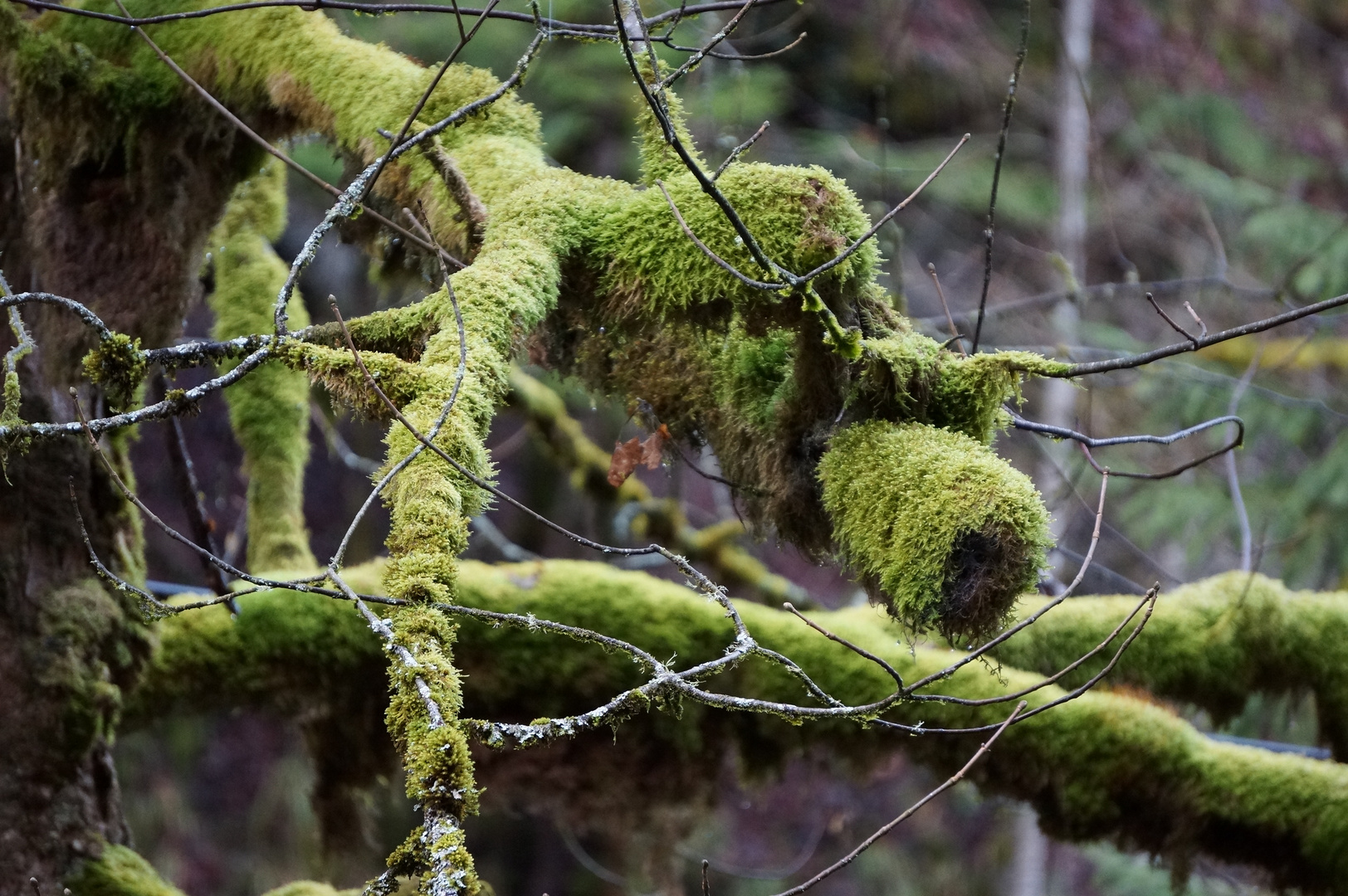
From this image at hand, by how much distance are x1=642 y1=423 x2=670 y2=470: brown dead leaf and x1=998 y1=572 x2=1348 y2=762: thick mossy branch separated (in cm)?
168

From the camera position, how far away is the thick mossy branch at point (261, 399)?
13.3ft

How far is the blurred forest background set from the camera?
816cm

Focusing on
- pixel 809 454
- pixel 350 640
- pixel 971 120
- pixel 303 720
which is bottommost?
pixel 303 720

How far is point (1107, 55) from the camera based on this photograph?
1294 cm

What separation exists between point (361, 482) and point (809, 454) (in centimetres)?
895

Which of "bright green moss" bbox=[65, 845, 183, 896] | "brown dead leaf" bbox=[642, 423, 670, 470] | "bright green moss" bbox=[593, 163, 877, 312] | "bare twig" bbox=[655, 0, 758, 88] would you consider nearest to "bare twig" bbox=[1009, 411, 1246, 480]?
"bright green moss" bbox=[593, 163, 877, 312]

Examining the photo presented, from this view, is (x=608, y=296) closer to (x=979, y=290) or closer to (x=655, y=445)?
(x=655, y=445)

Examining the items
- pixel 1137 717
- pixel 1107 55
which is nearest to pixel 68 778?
pixel 1137 717

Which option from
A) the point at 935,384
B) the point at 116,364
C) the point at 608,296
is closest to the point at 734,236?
the point at 608,296

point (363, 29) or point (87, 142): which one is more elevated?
point (363, 29)

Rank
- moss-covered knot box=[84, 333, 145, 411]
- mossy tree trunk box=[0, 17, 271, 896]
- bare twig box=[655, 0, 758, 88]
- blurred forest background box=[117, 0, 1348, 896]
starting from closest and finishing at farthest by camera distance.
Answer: moss-covered knot box=[84, 333, 145, 411] → bare twig box=[655, 0, 758, 88] → mossy tree trunk box=[0, 17, 271, 896] → blurred forest background box=[117, 0, 1348, 896]

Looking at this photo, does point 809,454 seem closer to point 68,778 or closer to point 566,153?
point 68,778

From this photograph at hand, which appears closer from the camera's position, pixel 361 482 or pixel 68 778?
pixel 68 778

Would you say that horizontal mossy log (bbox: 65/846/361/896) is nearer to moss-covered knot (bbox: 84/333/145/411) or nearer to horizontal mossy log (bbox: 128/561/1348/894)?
horizontal mossy log (bbox: 128/561/1348/894)
